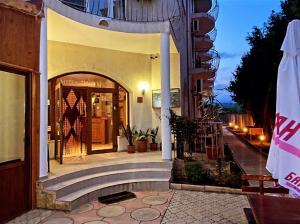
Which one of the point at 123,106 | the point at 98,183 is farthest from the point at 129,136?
the point at 98,183

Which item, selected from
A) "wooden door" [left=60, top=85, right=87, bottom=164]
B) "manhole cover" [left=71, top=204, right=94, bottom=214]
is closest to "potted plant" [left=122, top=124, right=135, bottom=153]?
"wooden door" [left=60, top=85, right=87, bottom=164]

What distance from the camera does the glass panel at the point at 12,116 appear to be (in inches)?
183

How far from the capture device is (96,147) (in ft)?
28.2

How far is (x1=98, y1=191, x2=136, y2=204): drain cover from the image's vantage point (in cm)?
529

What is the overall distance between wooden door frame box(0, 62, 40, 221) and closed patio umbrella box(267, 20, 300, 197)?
165 inches

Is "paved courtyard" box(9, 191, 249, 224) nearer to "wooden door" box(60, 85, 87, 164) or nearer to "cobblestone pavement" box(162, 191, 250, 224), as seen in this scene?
"cobblestone pavement" box(162, 191, 250, 224)

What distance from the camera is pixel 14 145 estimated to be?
4867 mm

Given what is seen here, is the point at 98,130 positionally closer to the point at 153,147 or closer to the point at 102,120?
the point at 102,120

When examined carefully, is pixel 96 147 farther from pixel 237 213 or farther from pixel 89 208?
pixel 237 213

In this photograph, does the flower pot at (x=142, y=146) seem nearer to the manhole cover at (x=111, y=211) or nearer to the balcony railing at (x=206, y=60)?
the manhole cover at (x=111, y=211)

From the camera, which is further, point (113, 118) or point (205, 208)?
point (113, 118)

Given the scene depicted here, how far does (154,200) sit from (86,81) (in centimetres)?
472

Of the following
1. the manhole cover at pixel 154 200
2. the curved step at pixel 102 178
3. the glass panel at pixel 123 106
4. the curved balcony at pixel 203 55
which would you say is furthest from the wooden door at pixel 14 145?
the curved balcony at pixel 203 55

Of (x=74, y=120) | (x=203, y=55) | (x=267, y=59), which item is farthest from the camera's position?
(x=203, y=55)
